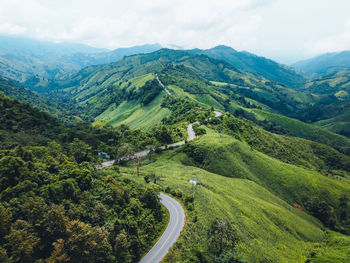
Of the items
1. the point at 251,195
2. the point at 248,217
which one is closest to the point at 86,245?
the point at 248,217

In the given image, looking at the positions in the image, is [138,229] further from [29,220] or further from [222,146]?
[222,146]

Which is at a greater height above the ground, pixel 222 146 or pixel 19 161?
pixel 19 161

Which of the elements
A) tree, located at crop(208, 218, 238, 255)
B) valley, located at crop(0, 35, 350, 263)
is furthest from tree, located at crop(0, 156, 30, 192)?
tree, located at crop(208, 218, 238, 255)

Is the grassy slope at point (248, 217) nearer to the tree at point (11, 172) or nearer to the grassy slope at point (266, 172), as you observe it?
the grassy slope at point (266, 172)

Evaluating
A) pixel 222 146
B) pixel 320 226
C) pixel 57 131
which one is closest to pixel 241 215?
pixel 222 146

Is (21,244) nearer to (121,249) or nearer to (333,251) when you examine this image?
(121,249)

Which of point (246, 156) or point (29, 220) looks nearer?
point (29, 220)

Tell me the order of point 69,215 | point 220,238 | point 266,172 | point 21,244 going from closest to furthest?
point 21,244 → point 69,215 → point 220,238 → point 266,172
